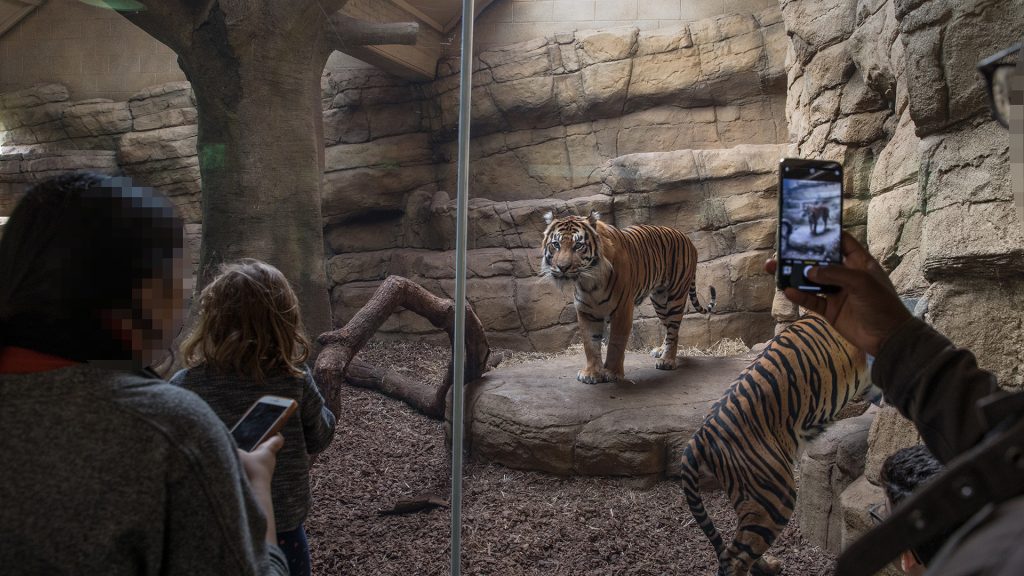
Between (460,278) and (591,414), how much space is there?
0.55m

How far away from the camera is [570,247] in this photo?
6.68 feet

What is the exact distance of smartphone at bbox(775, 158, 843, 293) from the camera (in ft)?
3.24

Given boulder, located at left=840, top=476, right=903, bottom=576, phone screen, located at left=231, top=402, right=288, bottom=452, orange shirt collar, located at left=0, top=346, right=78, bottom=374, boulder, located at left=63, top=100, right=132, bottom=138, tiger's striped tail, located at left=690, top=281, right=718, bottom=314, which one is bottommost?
boulder, located at left=840, top=476, right=903, bottom=576

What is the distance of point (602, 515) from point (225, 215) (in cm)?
133

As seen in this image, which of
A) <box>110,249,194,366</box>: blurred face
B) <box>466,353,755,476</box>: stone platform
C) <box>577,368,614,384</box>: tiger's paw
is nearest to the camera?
<box>110,249,194,366</box>: blurred face

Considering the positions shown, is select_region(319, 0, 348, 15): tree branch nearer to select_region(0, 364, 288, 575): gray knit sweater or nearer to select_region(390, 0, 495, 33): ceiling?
select_region(390, 0, 495, 33): ceiling

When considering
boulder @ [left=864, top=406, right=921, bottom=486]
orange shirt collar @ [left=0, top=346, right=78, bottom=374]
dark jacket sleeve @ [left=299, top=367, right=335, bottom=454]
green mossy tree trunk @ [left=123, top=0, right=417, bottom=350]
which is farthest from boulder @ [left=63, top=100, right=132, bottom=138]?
boulder @ [left=864, top=406, right=921, bottom=486]

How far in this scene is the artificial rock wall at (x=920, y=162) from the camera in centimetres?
151

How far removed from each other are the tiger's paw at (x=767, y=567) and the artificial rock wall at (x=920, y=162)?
115mm

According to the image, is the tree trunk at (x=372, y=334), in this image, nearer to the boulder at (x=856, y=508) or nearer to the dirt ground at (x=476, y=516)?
the dirt ground at (x=476, y=516)

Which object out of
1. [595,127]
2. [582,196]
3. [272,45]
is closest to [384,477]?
[582,196]

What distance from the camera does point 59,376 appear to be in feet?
2.34

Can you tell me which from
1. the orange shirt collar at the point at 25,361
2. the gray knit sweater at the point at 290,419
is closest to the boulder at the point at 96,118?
the gray knit sweater at the point at 290,419

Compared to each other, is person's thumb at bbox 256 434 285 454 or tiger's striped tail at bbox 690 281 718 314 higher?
tiger's striped tail at bbox 690 281 718 314
